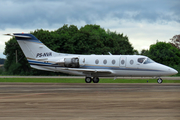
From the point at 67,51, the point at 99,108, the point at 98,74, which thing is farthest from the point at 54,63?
the point at 67,51

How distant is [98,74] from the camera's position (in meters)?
30.4

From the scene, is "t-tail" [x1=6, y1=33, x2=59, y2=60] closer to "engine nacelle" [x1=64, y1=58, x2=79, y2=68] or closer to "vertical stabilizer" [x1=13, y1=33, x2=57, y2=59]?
"vertical stabilizer" [x1=13, y1=33, x2=57, y2=59]

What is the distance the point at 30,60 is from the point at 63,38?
26960 mm

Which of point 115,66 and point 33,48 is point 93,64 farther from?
point 33,48

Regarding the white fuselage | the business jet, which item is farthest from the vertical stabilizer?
the white fuselage

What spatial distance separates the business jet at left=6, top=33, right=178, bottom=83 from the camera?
93.8ft

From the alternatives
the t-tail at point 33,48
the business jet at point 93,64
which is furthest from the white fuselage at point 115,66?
the t-tail at point 33,48

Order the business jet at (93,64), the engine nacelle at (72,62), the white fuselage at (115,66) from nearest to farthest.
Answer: the white fuselage at (115,66) → the business jet at (93,64) → the engine nacelle at (72,62)

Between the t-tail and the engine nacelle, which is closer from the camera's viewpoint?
the engine nacelle

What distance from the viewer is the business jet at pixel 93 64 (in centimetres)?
2858

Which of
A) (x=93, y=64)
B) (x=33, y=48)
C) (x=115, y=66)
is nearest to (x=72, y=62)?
(x=93, y=64)

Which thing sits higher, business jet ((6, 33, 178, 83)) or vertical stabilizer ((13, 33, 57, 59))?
vertical stabilizer ((13, 33, 57, 59))

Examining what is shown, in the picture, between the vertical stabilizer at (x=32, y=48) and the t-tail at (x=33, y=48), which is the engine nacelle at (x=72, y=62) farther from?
the vertical stabilizer at (x=32, y=48)

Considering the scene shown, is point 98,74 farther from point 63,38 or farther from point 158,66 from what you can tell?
point 63,38
